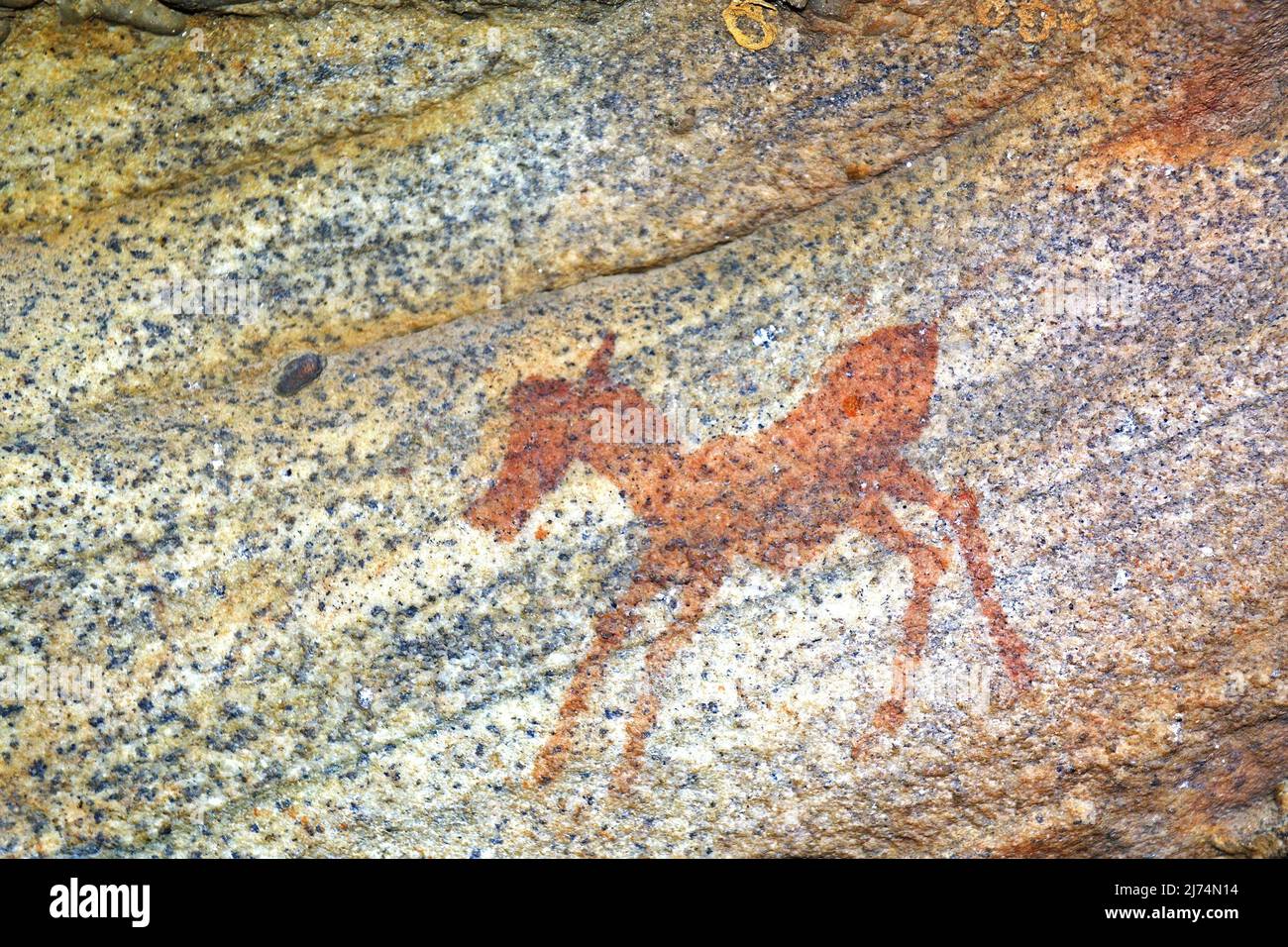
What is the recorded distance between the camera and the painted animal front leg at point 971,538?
1925 mm

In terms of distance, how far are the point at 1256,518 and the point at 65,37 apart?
7.06ft

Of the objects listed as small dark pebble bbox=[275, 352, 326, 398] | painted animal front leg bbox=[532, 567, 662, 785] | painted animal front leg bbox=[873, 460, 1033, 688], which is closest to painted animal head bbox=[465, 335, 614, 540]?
painted animal front leg bbox=[532, 567, 662, 785]

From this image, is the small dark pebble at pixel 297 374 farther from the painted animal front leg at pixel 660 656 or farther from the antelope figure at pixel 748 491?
the painted animal front leg at pixel 660 656

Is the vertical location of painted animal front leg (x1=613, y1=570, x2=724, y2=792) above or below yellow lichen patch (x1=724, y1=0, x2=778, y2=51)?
below

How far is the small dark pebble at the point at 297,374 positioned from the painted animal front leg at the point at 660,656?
2.49 ft

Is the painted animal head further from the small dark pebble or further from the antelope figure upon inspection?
the small dark pebble

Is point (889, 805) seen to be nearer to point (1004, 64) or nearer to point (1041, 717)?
point (1041, 717)

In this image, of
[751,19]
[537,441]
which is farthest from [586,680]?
[751,19]

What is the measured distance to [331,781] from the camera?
1992mm

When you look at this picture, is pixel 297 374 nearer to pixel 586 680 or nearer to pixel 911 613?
pixel 586 680

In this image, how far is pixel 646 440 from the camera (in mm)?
2012

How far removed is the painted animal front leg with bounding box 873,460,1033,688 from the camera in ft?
6.31

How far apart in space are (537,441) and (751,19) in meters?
0.79

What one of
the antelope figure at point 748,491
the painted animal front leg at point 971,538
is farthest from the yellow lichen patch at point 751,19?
the painted animal front leg at point 971,538
